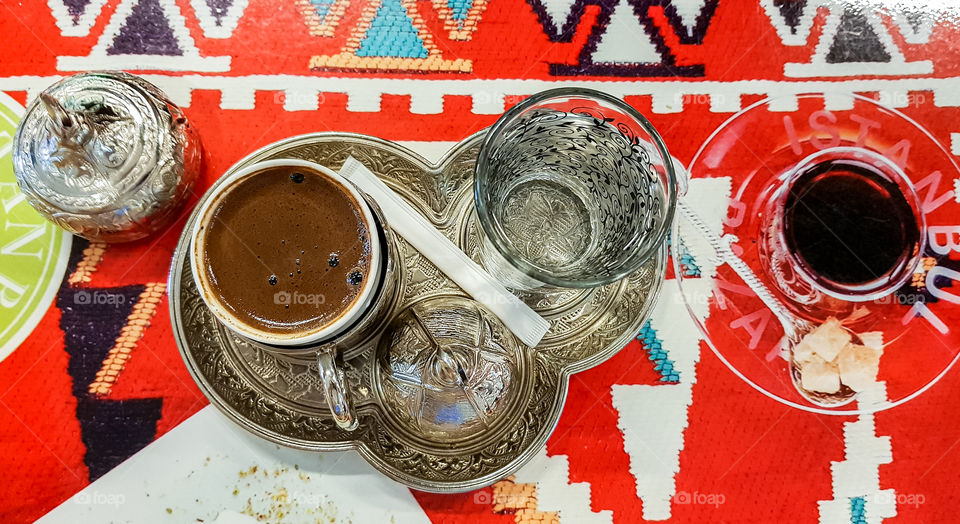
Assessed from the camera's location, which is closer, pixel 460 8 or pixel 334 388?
pixel 334 388

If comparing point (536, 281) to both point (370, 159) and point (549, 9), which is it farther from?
point (549, 9)

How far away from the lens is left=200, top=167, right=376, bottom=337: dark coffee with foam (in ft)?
2.24

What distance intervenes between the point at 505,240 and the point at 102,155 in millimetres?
529

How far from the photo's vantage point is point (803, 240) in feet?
2.43

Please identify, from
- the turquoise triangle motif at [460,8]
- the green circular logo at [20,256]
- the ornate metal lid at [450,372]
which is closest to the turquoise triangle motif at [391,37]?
the turquoise triangle motif at [460,8]

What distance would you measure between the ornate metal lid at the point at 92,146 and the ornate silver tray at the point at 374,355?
0.10 meters

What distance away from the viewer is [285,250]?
2.27 ft

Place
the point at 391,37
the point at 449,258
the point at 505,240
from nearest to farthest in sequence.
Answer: the point at 505,240 < the point at 449,258 < the point at 391,37

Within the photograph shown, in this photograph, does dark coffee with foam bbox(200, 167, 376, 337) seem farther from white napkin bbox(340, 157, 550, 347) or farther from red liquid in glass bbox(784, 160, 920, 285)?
red liquid in glass bbox(784, 160, 920, 285)

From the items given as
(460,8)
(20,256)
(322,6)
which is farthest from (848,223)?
(20,256)

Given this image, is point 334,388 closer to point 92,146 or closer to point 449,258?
point 449,258

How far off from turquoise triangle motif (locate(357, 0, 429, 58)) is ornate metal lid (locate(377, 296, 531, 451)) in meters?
0.38

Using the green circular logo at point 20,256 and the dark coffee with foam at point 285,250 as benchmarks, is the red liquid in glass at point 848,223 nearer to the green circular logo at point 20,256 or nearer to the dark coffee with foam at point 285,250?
the dark coffee with foam at point 285,250

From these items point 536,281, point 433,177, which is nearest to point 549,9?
point 433,177
